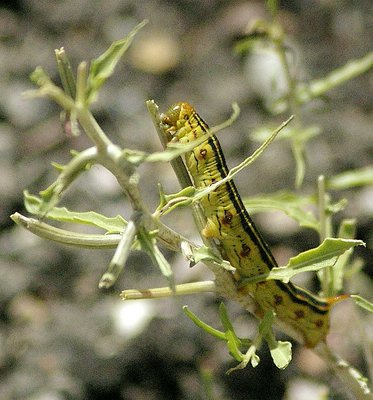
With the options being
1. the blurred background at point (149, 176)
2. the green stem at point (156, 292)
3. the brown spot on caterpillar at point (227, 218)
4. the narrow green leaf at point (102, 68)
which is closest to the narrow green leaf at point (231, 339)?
the green stem at point (156, 292)

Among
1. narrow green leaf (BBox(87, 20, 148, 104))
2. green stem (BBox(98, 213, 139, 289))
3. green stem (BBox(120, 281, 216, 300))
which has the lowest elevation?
green stem (BBox(120, 281, 216, 300))

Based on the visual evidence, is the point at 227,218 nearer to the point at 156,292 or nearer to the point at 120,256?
the point at 156,292

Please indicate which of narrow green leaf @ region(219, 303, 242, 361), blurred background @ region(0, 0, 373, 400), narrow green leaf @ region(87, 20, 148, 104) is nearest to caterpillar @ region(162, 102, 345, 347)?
narrow green leaf @ region(219, 303, 242, 361)

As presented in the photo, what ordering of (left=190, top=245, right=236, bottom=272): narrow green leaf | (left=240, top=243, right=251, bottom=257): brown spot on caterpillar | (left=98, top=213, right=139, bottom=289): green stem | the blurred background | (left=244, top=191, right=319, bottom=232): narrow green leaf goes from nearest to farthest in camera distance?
(left=98, top=213, right=139, bottom=289): green stem < (left=190, top=245, right=236, bottom=272): narrow green leaf < (left=240, top=243, right=251, bottom=257): brown spot on caterpillar < (left=244, top=191, right=319, bottom=232): narrow green leaf < the blurred background

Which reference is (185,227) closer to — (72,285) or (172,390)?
(72,285)

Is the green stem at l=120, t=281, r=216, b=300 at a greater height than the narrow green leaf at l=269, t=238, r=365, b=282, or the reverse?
the green stem at l=120, t=281, r=216, b=300

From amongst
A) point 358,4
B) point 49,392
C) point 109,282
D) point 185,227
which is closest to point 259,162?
point 185,227

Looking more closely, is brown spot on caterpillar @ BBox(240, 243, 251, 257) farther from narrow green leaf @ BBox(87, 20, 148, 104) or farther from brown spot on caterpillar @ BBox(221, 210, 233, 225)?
narrow green leaf @ BBox(87, 20, 148, 104)
